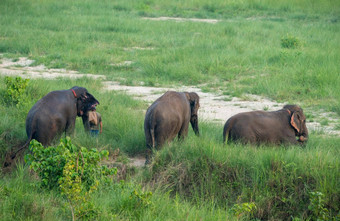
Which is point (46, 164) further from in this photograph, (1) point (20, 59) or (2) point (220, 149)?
(1) point (20, 59)

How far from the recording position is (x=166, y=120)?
6648 millimetres

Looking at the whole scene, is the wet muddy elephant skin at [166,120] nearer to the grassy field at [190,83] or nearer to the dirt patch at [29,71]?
the grassy field at [190,83]

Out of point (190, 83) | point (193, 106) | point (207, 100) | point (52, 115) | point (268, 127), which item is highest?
point (52, 115)

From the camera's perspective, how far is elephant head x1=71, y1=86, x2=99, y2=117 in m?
7.33

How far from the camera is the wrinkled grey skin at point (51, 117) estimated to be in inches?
266

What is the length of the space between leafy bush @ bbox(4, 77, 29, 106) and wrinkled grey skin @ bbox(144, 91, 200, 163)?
2905mm

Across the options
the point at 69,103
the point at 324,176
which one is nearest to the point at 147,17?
the point at 69,103

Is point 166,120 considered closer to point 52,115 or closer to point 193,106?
point 193,106

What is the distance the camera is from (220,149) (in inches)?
246

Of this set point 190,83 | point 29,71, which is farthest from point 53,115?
point 29,71

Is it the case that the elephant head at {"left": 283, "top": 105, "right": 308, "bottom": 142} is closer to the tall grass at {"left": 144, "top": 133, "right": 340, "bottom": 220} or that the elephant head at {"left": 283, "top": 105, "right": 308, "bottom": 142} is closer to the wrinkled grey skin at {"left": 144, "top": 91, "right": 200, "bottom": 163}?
the tall grass at {"left": 144, "top": 133, "right": 340, "bottom": 220}

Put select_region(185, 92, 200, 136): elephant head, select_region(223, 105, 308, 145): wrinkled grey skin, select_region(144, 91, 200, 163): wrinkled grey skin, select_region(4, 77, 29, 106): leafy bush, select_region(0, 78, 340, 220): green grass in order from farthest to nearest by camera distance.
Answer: select_region(4, 77, 29, 106): leafy bush < select_region(185, 92, 200, 136): elephant head < select_region(223, 105, 308, 145): wrinkled grey skin < select_region(144, 91, 200, 163): wrinkled grey skin < select_region(0, 78, 340, 220): green grass

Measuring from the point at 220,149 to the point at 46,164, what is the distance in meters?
2.12

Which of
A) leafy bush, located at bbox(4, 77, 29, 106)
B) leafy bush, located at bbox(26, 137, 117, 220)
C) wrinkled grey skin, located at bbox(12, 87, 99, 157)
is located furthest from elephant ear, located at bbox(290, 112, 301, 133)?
leafy bush, located at bbox(4, 77, 29, 106)
